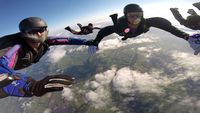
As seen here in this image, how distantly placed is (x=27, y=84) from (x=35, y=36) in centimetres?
260

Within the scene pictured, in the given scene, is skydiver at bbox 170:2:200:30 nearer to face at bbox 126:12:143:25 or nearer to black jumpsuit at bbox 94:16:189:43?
black jumpsuit at bbox 94:16:189:43

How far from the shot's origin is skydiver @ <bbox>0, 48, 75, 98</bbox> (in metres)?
4.72

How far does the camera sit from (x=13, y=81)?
5020mm

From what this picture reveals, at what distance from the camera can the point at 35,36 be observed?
7.30 m

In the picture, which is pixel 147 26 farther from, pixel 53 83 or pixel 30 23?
pixel 53 83

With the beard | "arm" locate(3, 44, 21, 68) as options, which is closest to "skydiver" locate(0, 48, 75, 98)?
"arm" locate(3, 44, 21, 68)

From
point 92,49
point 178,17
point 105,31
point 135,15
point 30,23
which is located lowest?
point 92,49

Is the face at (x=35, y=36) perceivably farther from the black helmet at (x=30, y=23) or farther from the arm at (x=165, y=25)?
the arm at (x=165, y=25)

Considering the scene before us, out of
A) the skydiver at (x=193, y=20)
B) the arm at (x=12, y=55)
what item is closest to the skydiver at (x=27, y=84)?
the arm at (x=12, y=55)

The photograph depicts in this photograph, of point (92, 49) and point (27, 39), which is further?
point (92, 49)

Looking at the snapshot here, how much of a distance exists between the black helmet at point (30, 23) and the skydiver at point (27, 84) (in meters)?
2.04

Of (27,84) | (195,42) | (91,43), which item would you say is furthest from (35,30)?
(195,42)

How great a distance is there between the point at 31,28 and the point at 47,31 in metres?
0.76

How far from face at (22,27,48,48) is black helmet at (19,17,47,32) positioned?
0.11m
